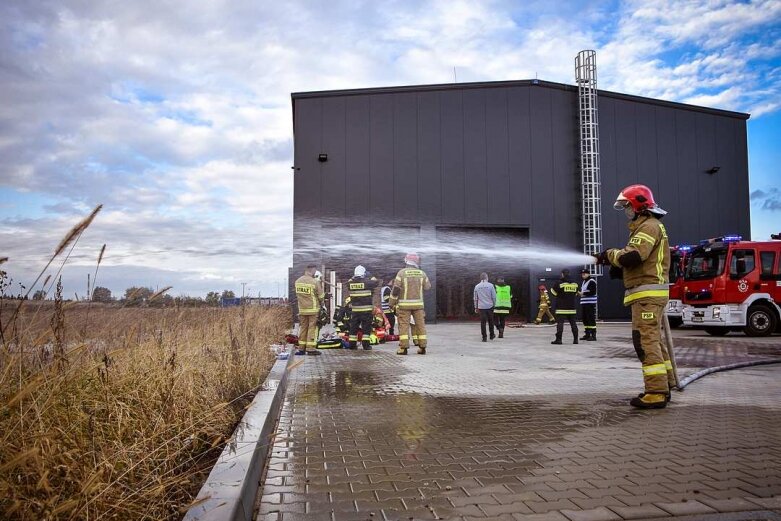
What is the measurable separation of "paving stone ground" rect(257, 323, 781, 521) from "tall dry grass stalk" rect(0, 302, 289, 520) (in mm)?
611

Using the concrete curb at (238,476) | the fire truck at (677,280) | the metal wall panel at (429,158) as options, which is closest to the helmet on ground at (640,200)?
the concrete curb at (238,476)

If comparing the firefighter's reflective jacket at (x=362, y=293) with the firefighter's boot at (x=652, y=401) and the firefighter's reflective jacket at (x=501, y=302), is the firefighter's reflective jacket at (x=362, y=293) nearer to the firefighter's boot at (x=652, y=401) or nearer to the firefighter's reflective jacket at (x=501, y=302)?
the firefighter's reflective jacket at (x=501, y=302)

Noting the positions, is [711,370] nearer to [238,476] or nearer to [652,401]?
[652,401]

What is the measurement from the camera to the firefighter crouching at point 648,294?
19.3ft

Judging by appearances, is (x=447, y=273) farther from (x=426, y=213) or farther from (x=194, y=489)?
(x=194, y=489)

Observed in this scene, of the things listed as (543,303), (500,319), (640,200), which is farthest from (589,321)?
(640,200)

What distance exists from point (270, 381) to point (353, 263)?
19.4 m

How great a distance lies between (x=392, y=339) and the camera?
15344mm

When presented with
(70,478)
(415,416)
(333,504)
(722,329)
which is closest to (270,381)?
(415,416)

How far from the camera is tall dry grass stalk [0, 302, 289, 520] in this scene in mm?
2457

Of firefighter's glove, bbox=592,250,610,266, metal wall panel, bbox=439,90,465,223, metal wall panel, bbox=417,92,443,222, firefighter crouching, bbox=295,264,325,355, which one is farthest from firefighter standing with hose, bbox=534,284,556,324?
firefighter's glove, bbox=592,250,610,266

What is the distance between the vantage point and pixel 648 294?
5.97 meters

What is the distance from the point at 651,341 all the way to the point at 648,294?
493 mm

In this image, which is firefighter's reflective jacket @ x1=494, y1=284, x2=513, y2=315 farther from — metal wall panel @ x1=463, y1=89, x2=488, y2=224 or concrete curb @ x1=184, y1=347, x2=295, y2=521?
concrete curb @ x1=184, y1=347, x2=295, y2=521
